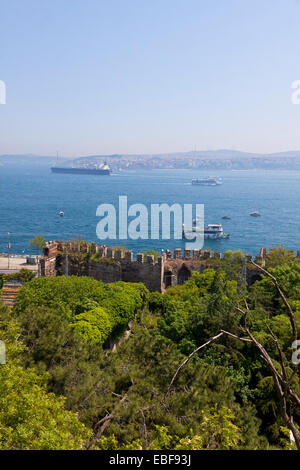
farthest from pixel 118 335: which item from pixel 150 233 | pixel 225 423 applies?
pixel 150 233

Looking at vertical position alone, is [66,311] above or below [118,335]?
above

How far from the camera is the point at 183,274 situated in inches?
1364

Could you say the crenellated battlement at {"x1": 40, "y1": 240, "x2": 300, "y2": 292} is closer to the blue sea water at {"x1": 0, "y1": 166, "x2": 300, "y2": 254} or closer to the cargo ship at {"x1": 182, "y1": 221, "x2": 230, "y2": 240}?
the blue sea water at {"x1": 0, "y1": 166, "x2": 300, "y2": 254}

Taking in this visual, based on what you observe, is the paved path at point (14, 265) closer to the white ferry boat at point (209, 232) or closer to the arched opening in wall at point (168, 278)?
the arched opening in wall at point (168, 278)

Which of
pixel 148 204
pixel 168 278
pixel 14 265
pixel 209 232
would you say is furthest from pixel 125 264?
pixel 148 204

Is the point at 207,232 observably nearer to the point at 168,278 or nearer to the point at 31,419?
the point at 168,278

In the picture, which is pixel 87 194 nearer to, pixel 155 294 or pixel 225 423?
pixel 155 294

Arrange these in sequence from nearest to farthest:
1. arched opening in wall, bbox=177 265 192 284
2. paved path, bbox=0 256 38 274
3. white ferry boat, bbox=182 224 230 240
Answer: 1. arched opening in wall, bbox=177 265 192 284
2. paved path, bbox=0 256 38 274
3. white ferry boat, bbox=182 224 230 240

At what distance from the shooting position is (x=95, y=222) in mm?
94188

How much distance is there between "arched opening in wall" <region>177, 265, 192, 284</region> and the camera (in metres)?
34.3

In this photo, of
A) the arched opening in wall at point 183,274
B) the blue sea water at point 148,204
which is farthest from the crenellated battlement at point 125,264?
the blue sea water at point 148,204

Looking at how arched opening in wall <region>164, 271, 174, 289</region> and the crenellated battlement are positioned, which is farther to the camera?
Answer: arched opening in wall <region>164, 271, 174, 289</region>

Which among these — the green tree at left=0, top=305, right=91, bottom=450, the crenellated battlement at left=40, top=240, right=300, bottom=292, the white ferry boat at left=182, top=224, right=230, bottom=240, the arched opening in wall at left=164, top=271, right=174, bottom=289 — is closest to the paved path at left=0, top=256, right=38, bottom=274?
the crenellated battlement at left=40, top=240, right=300, bottom=292
